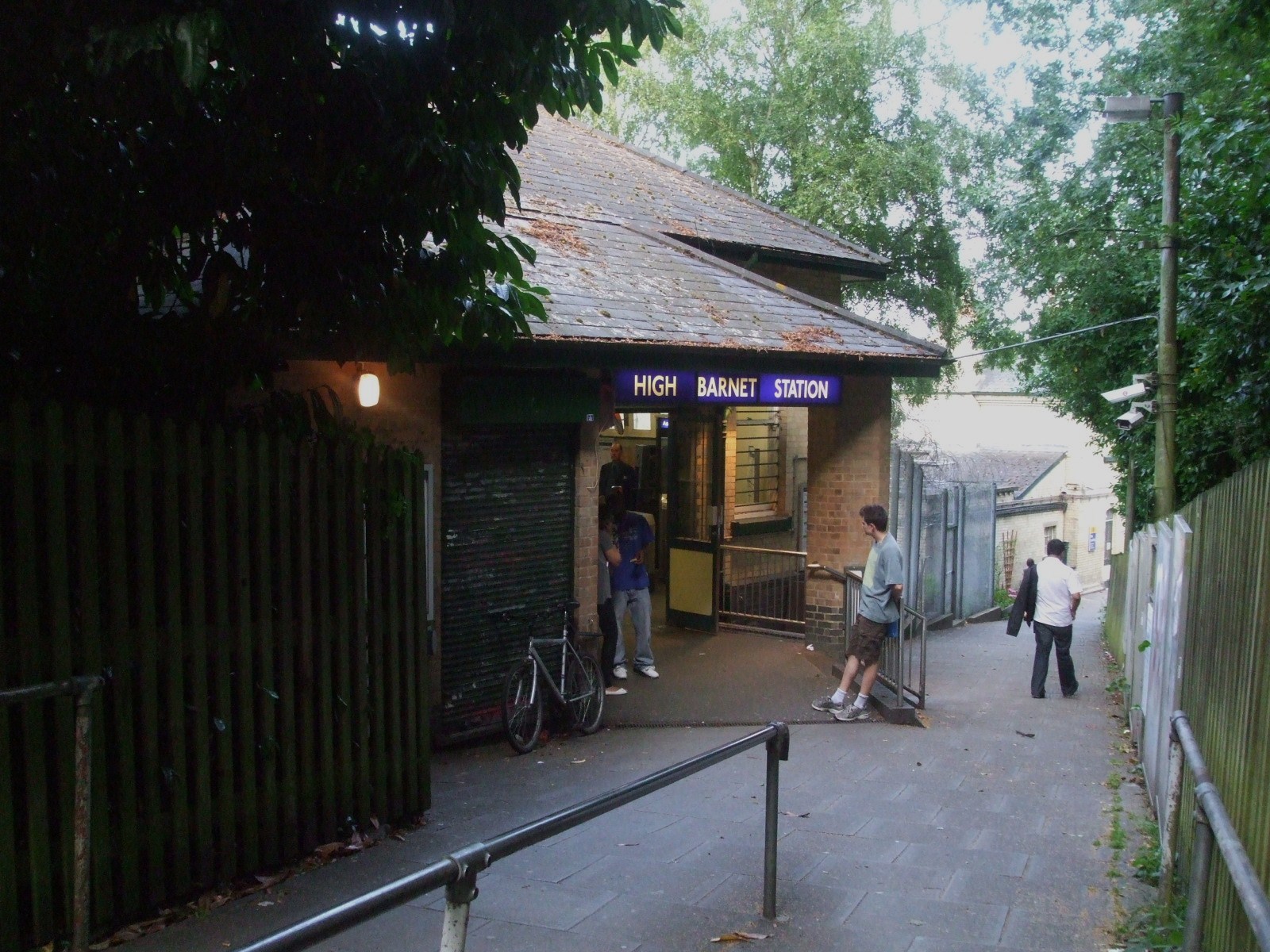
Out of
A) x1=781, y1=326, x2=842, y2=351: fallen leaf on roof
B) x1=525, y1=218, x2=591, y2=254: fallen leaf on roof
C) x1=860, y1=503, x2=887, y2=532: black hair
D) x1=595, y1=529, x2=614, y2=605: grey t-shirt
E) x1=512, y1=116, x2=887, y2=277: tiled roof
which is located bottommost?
x1=595, y1=529, x2=614, y2=605: grey t-shirt

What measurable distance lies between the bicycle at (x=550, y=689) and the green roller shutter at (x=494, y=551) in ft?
1.05

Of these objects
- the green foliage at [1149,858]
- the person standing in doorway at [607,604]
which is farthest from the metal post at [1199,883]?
the person standing in doorway at [607,604]

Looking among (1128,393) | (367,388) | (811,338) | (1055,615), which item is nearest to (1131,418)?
(1128,393)

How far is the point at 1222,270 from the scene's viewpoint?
30.6 ft

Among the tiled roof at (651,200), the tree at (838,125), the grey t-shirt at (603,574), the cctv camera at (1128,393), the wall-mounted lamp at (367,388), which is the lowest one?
the grey t-shirt at (603,574)

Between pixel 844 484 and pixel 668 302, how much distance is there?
3.41 metres

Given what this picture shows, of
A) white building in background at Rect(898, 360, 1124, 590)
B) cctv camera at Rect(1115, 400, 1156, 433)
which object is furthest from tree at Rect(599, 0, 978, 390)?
cctv camera at Rect(1115, 400, 1156, 433)

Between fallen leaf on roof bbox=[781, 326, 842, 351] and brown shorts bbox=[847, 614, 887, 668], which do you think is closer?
brown shorts bbox=[847, 614, 887, 668]

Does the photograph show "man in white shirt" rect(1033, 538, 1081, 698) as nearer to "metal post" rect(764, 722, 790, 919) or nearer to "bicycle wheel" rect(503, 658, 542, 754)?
"bicycle wheel" rect(503, 658, 542, 754)

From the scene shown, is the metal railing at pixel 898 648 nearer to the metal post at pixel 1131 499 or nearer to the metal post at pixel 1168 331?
the metal post at pixel 1168 331

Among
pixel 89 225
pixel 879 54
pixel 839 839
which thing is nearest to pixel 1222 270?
pixel 839 839

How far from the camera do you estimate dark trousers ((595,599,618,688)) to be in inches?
404

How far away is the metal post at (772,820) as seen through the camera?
503 cm

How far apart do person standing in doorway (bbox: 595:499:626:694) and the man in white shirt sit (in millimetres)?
4735
